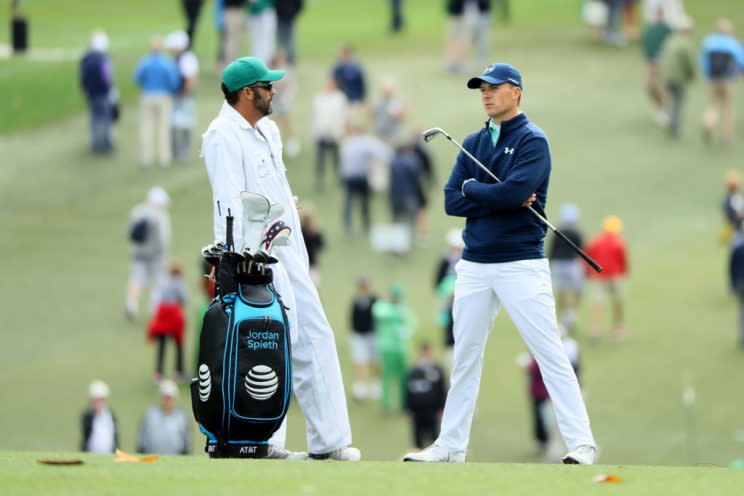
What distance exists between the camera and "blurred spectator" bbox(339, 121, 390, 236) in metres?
25.7

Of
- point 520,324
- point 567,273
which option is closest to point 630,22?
point 567,273

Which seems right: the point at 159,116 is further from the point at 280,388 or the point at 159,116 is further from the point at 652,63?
the point at 280,388

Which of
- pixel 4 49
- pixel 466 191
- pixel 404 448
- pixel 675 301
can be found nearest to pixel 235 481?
pixel 466 191

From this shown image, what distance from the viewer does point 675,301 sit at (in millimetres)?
24578

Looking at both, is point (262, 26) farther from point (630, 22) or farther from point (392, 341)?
point (392, 341)

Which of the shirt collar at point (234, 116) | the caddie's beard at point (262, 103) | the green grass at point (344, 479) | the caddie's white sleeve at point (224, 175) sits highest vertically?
the caddie's beard at point (262, 103)

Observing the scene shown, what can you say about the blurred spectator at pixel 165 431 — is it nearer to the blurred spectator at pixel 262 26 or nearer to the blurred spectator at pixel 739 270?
the blurred spectator at pixel 739 270

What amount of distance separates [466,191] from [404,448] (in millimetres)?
11975

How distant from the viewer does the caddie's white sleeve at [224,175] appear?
8625mm

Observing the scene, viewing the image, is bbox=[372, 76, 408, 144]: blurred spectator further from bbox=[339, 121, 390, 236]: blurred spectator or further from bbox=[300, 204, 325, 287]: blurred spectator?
bbox=[300, 204, 325, 287]: blurred spectator

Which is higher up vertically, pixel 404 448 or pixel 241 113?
pixel 241 113

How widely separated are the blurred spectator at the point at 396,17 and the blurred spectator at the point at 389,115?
9232 millimetres

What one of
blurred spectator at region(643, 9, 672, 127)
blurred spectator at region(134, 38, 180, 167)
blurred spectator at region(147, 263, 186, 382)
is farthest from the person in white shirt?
blurred spectator at region(643, 9, 672, 127)

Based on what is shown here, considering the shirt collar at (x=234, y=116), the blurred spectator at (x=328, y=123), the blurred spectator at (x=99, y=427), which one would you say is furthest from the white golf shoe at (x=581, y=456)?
the blurred spectator at (x=328, y=123)
